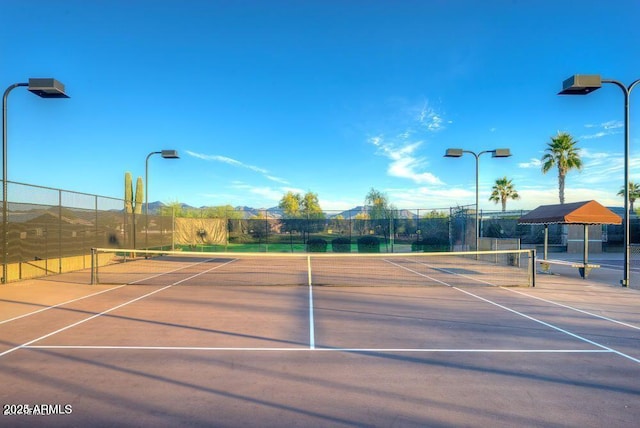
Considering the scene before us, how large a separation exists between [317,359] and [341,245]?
2105 cm

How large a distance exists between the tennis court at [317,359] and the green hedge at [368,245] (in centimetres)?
1501

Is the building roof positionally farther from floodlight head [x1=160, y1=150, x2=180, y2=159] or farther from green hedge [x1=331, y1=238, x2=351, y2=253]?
floodlight head [x1=160, y1=150, x2=180, y2=159]

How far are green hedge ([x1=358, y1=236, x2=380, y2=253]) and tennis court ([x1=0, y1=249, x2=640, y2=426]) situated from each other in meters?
15.0

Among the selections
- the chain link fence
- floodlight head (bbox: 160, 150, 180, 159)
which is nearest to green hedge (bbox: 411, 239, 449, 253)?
the chain link fence

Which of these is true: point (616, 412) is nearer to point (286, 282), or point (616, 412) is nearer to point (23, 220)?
point (286, 282)

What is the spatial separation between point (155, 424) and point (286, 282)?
30.9ft

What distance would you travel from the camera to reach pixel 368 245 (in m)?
25.9

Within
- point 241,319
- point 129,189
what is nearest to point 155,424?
point 241,319

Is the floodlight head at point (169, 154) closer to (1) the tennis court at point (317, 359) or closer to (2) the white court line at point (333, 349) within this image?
(1) the tennis court at point (317, 359)

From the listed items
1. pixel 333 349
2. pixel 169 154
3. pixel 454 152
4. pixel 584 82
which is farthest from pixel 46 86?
pixel 454 152

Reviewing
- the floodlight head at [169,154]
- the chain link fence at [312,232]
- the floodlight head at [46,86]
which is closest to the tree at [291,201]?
the chain link fence at [312,232]

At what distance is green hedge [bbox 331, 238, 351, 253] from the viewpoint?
2627 centimetres

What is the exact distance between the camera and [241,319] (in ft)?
25.7

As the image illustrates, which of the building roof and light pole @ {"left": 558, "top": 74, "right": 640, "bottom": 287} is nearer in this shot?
light pole @ {"left": 558, "top": 74, "right": 640, "bottom": 287}
